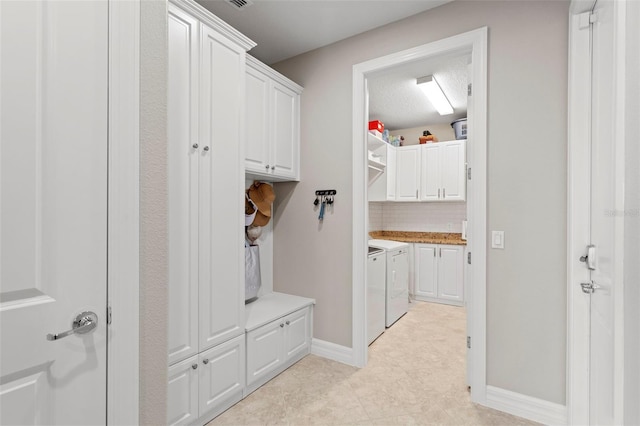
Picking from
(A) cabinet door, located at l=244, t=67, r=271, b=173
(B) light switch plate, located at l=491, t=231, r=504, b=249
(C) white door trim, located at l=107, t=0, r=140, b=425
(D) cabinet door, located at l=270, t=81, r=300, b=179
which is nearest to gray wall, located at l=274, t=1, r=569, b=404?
(B) light switch plate, located at l=491, t=231, r=504, b=249

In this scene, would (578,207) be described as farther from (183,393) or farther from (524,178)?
(183,393)

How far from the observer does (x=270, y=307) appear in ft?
8.36

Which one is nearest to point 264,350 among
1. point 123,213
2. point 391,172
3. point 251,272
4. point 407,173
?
point 251,272

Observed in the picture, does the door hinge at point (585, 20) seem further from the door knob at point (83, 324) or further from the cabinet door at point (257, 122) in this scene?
the door knob at point (83, 324)

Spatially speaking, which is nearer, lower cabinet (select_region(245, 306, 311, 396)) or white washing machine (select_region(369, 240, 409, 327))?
lower cabinet (select_region(245, 306, 311, 396))

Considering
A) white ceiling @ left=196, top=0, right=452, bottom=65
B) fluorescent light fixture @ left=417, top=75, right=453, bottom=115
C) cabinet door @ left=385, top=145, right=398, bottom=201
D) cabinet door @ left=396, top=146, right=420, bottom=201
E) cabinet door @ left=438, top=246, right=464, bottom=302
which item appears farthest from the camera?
cabinet door @ left=396, top=146, right=420, bottom=201

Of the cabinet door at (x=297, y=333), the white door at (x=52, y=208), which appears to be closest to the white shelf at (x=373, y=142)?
the cabinet door at (x=297, y=333)

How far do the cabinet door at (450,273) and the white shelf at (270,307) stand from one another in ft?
8.14

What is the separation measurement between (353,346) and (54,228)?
2.23 metres

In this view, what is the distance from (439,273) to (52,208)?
4.44 m

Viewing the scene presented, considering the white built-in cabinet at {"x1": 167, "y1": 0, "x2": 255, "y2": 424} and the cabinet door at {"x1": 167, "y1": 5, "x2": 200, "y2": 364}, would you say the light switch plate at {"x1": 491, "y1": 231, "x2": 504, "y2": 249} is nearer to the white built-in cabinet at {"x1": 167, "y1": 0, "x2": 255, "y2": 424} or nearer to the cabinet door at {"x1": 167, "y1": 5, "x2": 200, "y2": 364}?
the white built-in cabinet at {"x1": 167, "y1": 0, "x2": 255, "y2": 424}

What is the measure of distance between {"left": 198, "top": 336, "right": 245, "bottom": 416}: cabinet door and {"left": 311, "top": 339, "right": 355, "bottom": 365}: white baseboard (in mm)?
834

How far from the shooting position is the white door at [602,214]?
1211mm

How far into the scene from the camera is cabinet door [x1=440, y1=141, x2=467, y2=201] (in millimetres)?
4383
